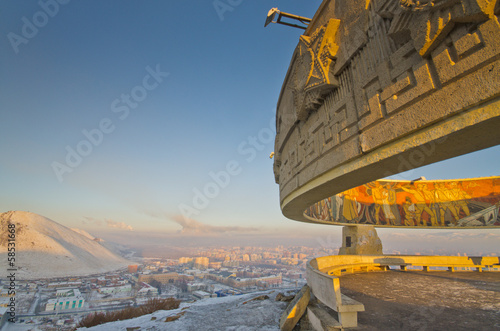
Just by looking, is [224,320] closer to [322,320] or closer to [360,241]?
[322,320]

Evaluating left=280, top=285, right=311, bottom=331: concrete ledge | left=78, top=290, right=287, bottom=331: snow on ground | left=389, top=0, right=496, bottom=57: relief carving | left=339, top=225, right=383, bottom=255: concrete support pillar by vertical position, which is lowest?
left=78, top=290, right=287, bottom=331: snow on ground

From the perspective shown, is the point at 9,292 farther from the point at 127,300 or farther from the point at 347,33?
the point at 347,33

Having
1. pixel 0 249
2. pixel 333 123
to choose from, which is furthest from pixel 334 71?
pixel 0 249

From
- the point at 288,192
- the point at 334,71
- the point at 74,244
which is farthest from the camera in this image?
the point at 74,244

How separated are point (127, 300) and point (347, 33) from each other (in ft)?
50.0

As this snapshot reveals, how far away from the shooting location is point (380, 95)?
288 cm

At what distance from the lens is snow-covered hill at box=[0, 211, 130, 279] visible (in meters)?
13.7

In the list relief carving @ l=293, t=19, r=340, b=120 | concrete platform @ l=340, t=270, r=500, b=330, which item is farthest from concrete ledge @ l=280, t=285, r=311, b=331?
relief carving @ l=293, t=19, r=340, b=120

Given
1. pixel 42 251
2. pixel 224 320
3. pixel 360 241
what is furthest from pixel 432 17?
pixel 42 251

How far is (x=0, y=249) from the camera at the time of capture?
13367 millimetres

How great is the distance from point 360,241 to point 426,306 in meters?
8.94

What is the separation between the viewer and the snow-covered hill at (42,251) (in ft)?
45.0

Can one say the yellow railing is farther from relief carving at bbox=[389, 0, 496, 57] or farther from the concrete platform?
relief carving at bbox=[389, 0, 496, 57]

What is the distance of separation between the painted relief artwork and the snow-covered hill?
18.4 m
